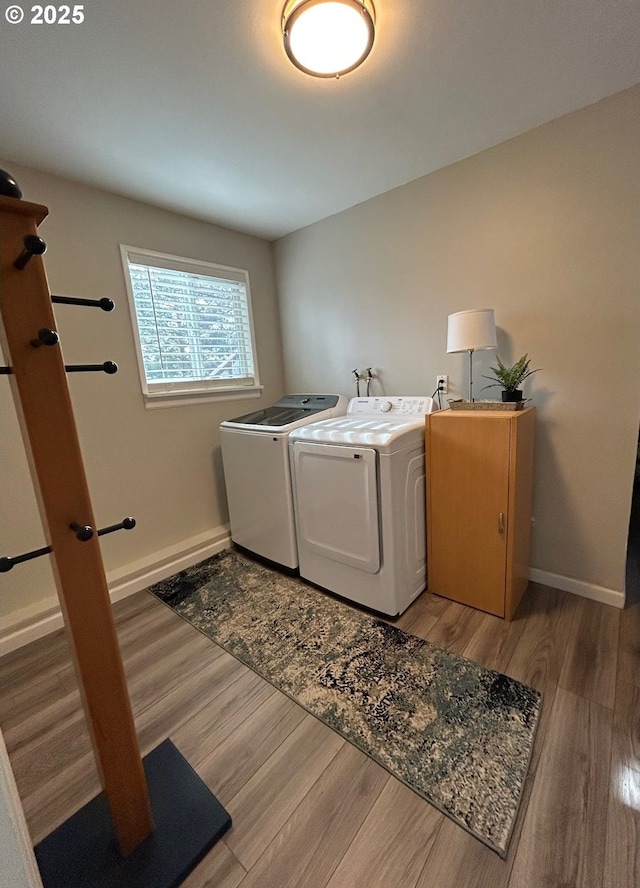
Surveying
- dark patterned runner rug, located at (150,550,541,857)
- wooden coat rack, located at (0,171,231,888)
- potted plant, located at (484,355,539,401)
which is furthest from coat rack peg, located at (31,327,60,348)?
potted plant, located at (484,355,539,401)

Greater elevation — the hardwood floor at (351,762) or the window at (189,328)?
the window at (189,328)

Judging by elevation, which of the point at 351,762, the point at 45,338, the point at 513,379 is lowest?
the point at 351,762

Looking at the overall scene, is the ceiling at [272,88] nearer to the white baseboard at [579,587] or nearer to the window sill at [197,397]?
the window sill at [197,397]

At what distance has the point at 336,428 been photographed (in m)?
2.05

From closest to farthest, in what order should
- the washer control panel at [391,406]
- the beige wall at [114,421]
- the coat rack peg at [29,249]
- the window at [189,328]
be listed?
the coat rack peg at [29,249], the beige wall at [114,421], the washer control panel at [391,406], the window at [189,328]

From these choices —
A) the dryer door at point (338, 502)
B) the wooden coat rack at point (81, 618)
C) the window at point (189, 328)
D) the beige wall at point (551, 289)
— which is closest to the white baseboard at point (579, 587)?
the beige wall at point (551, 289)

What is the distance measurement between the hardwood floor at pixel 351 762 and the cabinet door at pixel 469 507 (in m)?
0.18

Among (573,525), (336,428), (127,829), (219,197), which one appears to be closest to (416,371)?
(336,428)

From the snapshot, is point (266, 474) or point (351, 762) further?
point (266, 474)

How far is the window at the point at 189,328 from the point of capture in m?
2.30

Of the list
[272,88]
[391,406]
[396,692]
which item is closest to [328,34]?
[272,88]

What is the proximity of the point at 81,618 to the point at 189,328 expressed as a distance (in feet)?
7.05

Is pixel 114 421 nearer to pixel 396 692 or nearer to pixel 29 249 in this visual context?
pixel 29 249

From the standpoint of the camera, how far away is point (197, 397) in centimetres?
260
